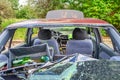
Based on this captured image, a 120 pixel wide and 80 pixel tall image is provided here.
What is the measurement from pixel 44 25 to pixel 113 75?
178 cm

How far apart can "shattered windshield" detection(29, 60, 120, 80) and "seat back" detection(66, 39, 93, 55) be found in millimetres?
2365

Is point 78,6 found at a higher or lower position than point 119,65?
lower

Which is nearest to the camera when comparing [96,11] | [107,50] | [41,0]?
[107,50]

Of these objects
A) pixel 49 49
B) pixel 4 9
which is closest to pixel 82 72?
pixel 49 49

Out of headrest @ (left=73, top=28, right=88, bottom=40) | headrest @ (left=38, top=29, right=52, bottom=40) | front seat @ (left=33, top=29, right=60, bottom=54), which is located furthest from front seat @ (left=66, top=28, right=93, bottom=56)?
headrest @ (left=38, top=29, right=52, bottom=40)

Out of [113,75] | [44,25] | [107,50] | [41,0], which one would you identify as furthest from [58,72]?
[41,0]

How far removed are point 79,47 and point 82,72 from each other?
2781mm

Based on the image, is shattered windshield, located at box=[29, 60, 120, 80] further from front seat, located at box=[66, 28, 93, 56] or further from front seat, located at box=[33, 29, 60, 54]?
front seat, located at box=[33, 29, 60, 54]

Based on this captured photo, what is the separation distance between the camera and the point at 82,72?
3172 mm

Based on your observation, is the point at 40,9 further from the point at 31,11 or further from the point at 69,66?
the point at 69,66

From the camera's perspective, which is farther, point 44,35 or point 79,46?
point 44,35

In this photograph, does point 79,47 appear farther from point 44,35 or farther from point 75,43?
point 44,35

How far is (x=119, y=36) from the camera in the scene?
481 centimetres

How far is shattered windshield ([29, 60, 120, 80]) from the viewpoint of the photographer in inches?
121
